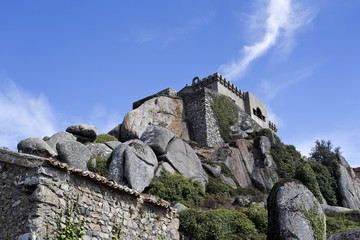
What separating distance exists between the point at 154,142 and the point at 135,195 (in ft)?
40.5

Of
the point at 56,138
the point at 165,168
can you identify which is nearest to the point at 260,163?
the point at 165,168

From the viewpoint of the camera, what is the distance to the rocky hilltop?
12719mm

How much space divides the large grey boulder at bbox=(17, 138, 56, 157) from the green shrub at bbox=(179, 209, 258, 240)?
1166cm

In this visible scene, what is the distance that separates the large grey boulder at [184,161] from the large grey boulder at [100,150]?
11.5ft

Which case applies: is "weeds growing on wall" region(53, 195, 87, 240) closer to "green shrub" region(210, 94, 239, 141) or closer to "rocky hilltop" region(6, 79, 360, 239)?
"rocky hilltop" region(6, 79, 360, 239)

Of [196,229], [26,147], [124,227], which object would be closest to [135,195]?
[124,227]

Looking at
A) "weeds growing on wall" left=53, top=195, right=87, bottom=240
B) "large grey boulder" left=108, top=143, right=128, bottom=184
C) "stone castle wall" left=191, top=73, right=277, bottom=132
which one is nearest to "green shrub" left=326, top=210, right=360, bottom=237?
"large grey boulder" left=108, top=143, right=128, bottom=184

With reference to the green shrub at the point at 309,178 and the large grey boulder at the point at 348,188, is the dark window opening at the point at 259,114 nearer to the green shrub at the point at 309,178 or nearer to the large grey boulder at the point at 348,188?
the large grey boulder at the point at 348,188

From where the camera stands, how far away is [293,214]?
1204cm

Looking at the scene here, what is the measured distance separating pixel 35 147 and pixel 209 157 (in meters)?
12.9

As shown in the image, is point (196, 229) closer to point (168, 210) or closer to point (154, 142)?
point (168, 210)

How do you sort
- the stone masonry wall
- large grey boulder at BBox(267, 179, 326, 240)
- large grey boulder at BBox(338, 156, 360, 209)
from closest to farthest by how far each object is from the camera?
large grey boulder at BBox(267, 179, 326, 240) → large grey boulder at BBox(338, 156, 360, 209) → the stone masonry wall

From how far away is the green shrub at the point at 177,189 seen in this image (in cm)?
2117

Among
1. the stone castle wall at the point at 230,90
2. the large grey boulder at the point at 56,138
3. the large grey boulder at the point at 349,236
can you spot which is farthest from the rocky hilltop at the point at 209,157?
the stone castle wall at the point at 230,90
